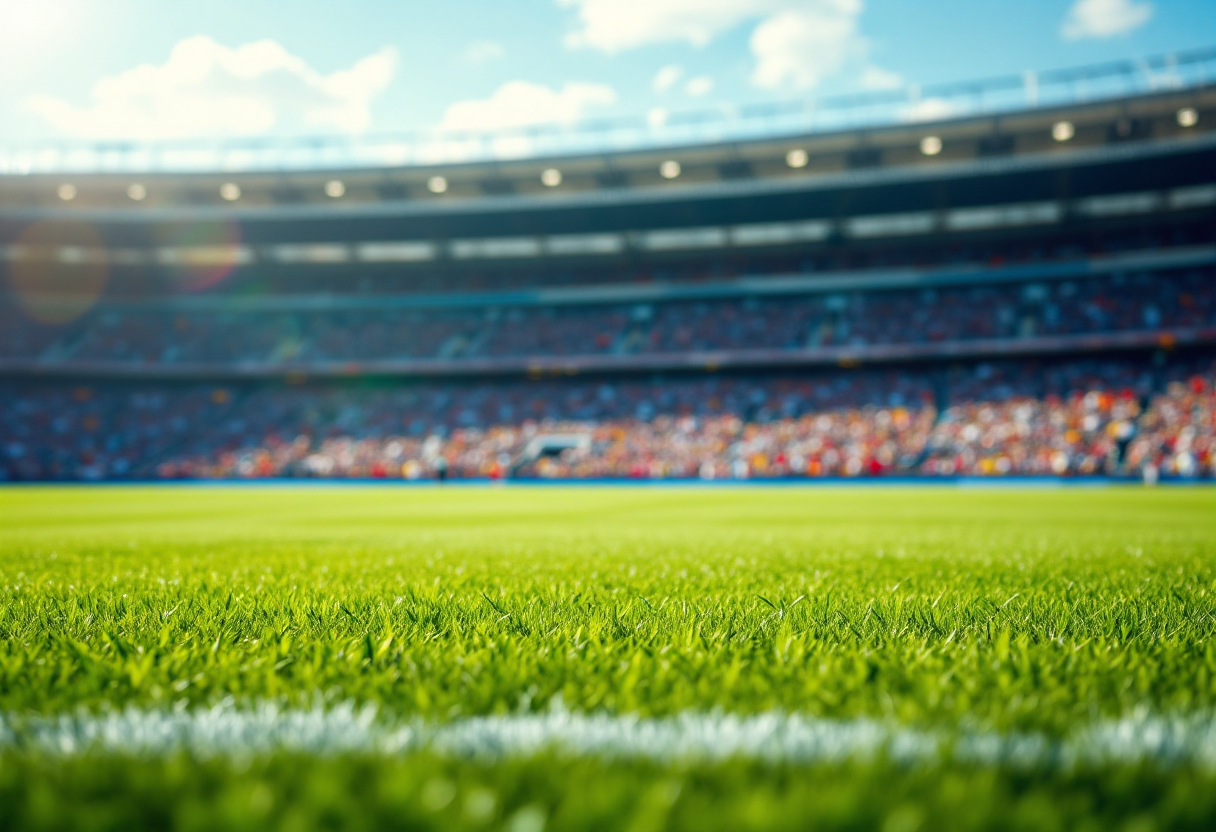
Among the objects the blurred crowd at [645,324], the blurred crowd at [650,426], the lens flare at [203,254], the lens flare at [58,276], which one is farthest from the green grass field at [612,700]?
the lens flare at [58,276]

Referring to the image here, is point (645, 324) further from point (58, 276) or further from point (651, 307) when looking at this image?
point (58, 276)

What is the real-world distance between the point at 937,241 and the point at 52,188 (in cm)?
4312

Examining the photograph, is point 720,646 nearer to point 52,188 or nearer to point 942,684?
point 942,684

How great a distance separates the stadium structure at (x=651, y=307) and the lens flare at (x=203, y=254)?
204mm

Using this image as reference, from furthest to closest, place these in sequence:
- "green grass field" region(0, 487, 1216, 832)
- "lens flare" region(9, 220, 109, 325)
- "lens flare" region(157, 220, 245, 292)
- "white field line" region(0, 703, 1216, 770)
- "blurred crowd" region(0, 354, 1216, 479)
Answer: "lens flare" region(9, 220, 109, 325) < "lens flare" region(157, 220, 245, 292) < "blurred crowd" region(0, 354, 1216, 479) < "white field line" region(0, 703, 1216, 770) < "green grass field" region(0, 487, 1216, 832)

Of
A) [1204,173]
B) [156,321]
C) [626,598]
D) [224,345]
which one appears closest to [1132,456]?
[1204,173]

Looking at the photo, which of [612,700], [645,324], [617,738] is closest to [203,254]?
[645,324]

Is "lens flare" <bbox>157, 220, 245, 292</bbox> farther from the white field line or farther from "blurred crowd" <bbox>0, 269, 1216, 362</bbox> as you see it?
the white field line

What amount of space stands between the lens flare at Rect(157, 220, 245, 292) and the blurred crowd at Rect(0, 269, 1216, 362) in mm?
2139

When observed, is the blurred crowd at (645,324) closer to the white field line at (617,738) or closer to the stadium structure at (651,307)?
the stadium structure at (651,307)

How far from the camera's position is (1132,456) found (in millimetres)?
25594

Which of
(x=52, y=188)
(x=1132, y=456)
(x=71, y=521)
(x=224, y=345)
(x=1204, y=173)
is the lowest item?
(x=1132, y=456)

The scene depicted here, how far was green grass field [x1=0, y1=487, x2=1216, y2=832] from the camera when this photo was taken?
0.94m

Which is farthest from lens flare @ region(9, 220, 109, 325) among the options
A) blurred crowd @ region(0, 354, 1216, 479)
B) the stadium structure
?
blurred crowd @ region(0, 354, 1216, 479)
